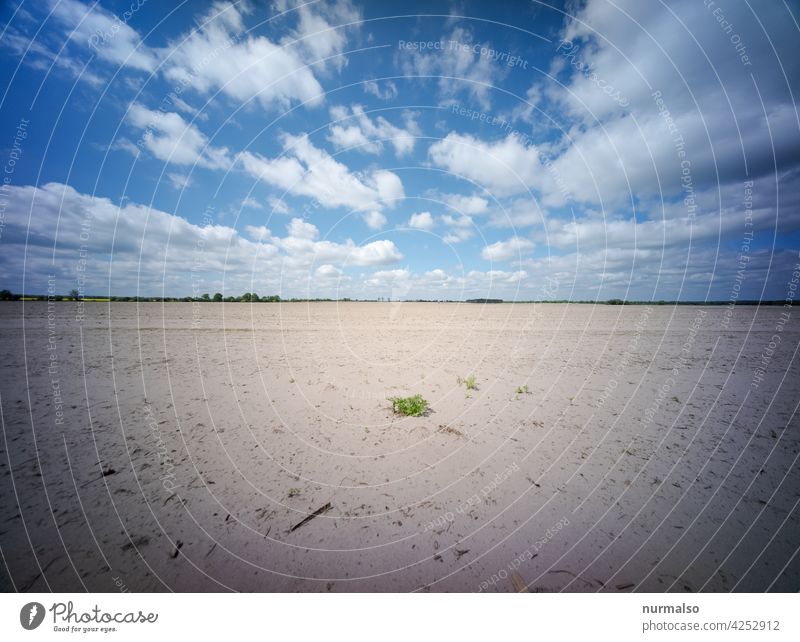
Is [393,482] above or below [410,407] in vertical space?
below

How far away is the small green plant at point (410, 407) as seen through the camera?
336 inches

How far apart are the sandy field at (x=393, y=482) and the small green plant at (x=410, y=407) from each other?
0.89 ft

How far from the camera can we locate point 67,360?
1384cm

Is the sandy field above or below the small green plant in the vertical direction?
below

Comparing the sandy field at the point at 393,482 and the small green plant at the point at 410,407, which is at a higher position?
the small green plant at the point at 410,407

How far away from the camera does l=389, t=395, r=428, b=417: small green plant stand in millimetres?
8547

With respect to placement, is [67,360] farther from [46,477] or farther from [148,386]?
[46,477]

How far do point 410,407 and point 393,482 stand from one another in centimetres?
279

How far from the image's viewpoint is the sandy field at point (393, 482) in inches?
158

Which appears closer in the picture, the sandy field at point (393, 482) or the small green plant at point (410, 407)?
the sandy field at point (393, 482)

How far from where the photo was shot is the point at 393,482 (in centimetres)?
588

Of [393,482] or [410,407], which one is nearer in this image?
[393,482]

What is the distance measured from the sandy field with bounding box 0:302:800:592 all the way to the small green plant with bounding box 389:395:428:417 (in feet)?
0.89
